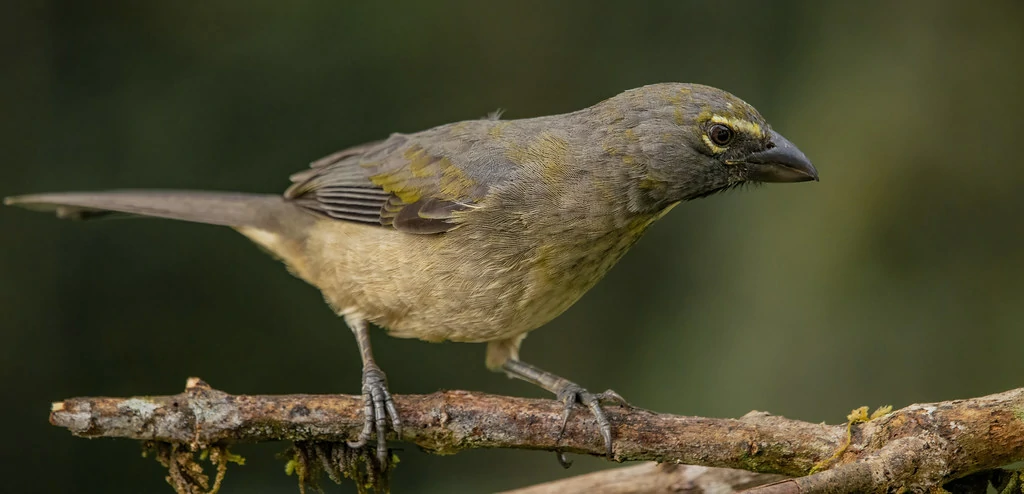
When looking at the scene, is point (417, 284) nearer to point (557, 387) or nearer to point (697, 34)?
point (557, 387)

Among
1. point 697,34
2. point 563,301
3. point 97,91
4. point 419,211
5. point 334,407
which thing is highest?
point 697,34

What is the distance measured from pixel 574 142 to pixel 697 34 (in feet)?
10.3

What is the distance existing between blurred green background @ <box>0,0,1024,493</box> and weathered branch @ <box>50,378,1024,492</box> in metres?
2.83

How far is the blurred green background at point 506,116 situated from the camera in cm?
640

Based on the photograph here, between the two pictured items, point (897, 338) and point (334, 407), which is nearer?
point (334, 407)

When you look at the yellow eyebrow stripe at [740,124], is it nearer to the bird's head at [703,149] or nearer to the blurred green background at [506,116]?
the bird's head at [703,149]

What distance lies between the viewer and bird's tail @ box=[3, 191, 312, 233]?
17.8ft

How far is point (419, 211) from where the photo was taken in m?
4.85

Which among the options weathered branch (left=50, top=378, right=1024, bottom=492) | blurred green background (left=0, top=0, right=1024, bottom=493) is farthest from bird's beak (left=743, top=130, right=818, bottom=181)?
blurred green background (left=0, top=0, right=1024, bottom=493)

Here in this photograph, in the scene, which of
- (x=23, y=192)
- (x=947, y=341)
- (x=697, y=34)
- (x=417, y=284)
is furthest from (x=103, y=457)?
(x=947, y=341)

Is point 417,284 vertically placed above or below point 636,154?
below

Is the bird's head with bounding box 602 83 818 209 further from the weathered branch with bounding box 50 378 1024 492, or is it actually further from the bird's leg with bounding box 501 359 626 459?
the weathered branch with bounding box 50 378 1024 492

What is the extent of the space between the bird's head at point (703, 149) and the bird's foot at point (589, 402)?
90 centimetres

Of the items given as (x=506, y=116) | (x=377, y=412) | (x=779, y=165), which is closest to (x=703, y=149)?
(x=779, y=165)
